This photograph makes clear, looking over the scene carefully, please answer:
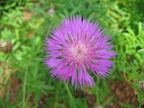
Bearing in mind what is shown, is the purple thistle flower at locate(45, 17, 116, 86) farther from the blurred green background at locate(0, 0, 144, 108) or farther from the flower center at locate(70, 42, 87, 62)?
the blurred green background at locate(0, 0, 144, 108)

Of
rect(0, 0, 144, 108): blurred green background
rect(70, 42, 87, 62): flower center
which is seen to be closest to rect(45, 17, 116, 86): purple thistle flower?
rect(70, 42, 87, 62): flower center

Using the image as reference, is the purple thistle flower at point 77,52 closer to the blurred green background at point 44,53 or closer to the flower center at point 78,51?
the flower center at point 78,51

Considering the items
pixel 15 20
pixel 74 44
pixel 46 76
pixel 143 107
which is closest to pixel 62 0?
pixel 15 20

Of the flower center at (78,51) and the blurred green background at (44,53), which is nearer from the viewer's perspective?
the flower center at (78,51)

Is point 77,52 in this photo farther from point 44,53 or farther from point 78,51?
point 44,53

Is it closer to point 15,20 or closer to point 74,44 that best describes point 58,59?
point 74,44

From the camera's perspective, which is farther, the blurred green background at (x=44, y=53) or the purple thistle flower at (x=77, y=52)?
the blurred green background at (x=44, y=53)

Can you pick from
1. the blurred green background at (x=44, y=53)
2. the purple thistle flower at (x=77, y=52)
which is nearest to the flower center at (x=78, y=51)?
the purple thistle flower at (x=77, y=52)
